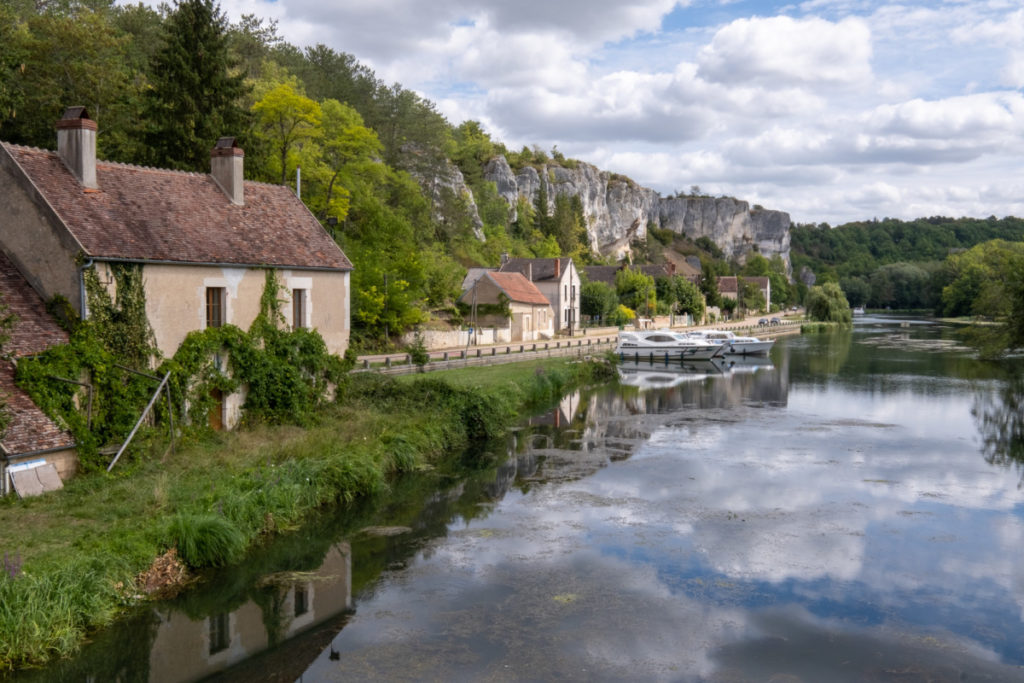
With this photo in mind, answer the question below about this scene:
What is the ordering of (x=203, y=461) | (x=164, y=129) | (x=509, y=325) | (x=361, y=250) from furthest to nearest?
(x=509, y=325), (x=361, y=250), (x=164, y=129), (x=203, y=461)

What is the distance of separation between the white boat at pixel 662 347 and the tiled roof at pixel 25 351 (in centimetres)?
4666

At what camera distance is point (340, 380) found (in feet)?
83.1

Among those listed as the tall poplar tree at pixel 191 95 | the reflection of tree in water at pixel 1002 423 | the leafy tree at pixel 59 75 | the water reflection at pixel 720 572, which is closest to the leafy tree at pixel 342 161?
Answer: the tall poplar tree at pixel 191 95

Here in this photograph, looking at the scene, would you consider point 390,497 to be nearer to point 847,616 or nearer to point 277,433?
point 277,433

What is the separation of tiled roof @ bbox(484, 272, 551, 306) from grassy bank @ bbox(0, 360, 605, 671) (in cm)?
3416

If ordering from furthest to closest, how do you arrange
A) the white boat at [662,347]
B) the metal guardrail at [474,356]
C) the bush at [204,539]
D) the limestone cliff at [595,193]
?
the limestone cliff at [595,193], the white boat at [662,347], the metal guardrail at [474,356], the bush at [204,539]

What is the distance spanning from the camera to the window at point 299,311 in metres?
23.9

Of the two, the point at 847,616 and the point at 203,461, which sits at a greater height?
the point at 203,461

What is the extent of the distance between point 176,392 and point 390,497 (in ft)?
20.1

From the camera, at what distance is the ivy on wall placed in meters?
16.9

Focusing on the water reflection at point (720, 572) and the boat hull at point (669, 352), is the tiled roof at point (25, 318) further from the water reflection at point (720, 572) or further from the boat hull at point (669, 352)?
the boat hull at point (669, 352)

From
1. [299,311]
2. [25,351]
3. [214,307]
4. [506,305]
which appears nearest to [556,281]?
[506,305]

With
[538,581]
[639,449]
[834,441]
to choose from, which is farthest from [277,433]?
[834,441]

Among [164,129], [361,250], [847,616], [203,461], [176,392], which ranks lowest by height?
[847,616]
